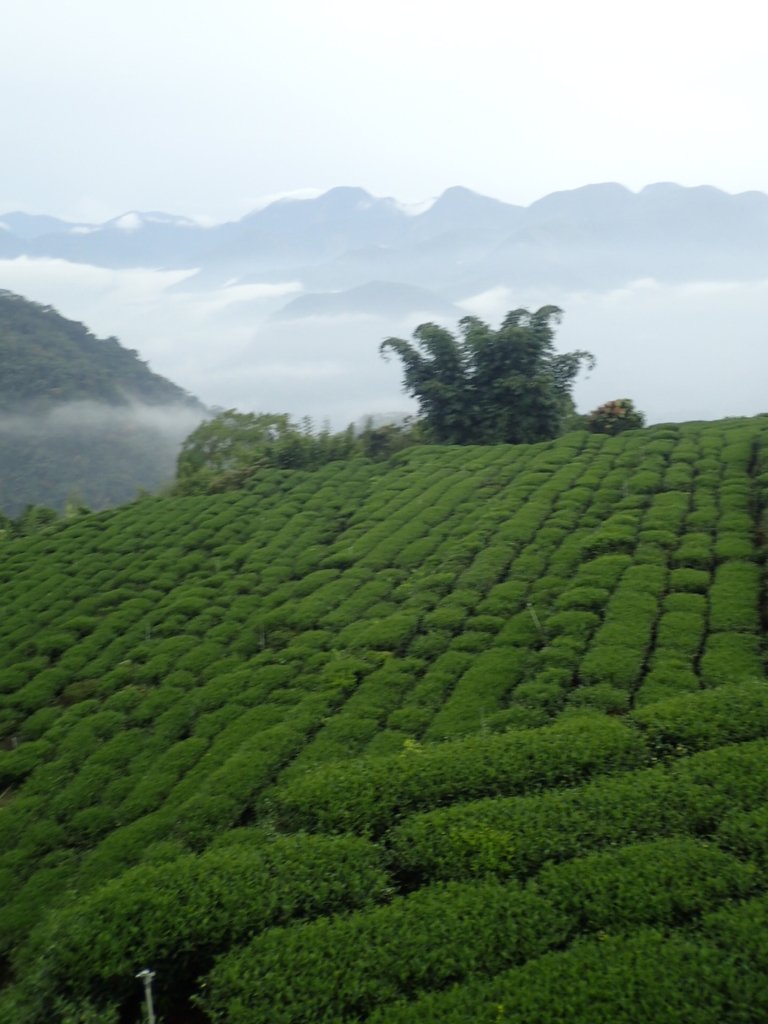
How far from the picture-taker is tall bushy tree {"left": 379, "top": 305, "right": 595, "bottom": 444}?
25.4m

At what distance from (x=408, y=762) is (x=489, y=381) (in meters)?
19.3

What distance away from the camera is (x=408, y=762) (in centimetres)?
837

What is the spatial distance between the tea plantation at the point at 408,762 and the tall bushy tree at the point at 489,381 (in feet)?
27.0

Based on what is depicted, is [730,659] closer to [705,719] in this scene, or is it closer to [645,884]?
[705,719]

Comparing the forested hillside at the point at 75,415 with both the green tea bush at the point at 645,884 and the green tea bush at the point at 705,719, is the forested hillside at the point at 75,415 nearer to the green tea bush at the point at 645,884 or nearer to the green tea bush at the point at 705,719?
the green tea bush at the point at 705,719

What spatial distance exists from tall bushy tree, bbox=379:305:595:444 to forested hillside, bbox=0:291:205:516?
33.9 m

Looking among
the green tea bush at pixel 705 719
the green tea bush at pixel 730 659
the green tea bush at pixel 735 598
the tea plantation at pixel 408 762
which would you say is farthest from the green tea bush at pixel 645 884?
the green tea bush at pixel 735 598

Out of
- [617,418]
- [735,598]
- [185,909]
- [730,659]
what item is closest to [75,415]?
[617,418]

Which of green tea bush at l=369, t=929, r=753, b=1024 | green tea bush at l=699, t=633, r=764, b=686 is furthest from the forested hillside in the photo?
green tea bush at l=369, t=929, r=753, b=1024

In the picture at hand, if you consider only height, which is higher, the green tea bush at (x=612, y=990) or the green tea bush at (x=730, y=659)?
the green tea bush at (x=730, y=659)

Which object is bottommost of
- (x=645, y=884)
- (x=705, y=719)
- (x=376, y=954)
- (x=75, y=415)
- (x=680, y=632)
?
(x=376, y=954)

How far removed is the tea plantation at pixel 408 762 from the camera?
584 centimetres

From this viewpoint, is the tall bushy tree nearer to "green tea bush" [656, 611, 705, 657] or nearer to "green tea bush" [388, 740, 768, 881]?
"green tea bush" [656, 611, 705, 657]

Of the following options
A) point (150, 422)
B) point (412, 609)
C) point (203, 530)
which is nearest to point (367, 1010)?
point (412, 609)
